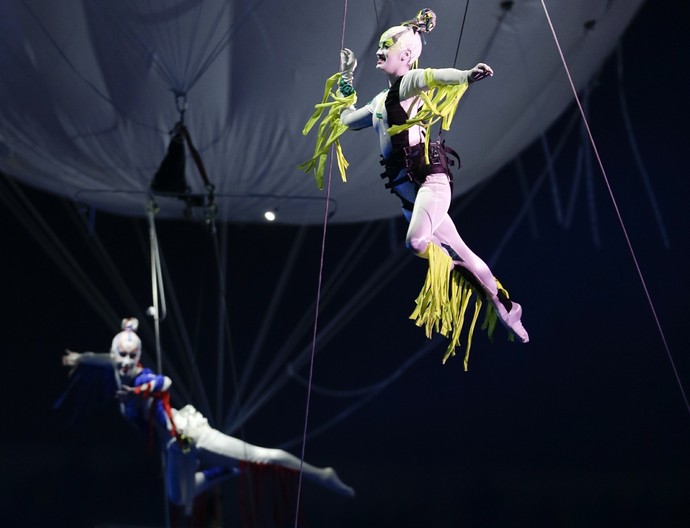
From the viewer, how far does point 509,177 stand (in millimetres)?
4188

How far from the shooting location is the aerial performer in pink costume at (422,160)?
1.98 metres

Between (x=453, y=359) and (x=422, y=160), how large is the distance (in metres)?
2.24

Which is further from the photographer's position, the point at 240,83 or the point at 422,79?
the point at 240,83

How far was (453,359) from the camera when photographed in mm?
4129

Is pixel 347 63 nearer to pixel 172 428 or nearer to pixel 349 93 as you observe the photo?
pixel 349 93

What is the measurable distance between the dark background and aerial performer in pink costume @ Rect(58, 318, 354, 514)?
28.8 inches

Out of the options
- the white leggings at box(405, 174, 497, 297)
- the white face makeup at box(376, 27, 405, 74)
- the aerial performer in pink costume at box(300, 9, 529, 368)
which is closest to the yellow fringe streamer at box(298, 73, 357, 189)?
the aerial performer in pink costume at box(300, 9, 529, 368)

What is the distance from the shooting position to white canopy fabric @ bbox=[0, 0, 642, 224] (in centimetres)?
321

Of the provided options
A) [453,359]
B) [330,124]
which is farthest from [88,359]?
[330,124]

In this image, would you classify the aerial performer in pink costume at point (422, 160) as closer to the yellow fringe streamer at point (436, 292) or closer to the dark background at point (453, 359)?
the yellow fringe streamer at point (436, 292)

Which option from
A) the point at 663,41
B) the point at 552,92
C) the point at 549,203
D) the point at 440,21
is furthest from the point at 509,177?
the point at 440,21

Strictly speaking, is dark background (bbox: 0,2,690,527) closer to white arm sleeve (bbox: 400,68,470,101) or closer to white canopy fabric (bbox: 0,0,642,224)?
white canopy fabric (bbox: 0,0,642,224)

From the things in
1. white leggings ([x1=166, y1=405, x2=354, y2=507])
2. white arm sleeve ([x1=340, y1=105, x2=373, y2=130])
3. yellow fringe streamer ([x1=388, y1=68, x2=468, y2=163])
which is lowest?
white leggings ([x1=166, y1=405, x2=354, y2=507])

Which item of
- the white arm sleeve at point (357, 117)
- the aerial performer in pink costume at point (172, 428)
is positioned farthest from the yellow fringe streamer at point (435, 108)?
the aerial performer in pink costume at point (172, 428)
